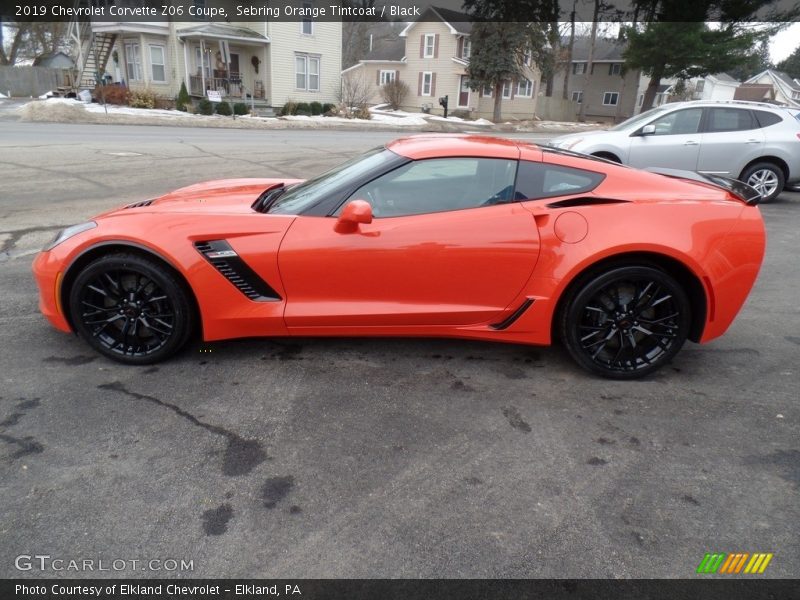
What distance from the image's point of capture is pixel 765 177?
9.35 metres

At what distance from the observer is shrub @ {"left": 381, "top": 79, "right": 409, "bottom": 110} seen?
43.9m

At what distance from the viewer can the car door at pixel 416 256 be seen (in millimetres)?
3418

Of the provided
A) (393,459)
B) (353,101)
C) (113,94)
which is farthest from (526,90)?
(393,459)

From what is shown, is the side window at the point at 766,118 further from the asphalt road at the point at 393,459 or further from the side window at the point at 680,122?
the asphalt road at the point at 393,459

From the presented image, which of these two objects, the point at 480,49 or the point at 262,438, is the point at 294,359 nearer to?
the point at 262,438

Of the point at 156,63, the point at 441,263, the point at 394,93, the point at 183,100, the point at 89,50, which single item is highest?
the point at 89,50

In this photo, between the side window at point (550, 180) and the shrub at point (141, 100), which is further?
the shrub at point (141, 100)

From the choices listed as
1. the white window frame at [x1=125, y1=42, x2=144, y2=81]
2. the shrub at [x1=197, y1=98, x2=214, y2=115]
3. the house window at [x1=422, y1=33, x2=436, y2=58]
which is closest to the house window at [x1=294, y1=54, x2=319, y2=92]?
the shrub at [x1=197, y1=98, x2=214, y2=115]

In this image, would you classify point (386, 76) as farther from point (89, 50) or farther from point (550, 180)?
point (550, 180)

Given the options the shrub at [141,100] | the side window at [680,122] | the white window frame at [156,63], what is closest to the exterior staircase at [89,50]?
the white window frame at [156,63]

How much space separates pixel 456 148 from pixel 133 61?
34.6 m

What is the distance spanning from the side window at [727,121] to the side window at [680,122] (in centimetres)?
20

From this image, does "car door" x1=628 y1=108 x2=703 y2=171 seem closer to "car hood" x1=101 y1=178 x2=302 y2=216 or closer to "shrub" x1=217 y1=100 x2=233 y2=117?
"car hood" x1=101 y1=178 x2=302 y2=216

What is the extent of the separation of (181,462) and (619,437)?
7.25 ft
